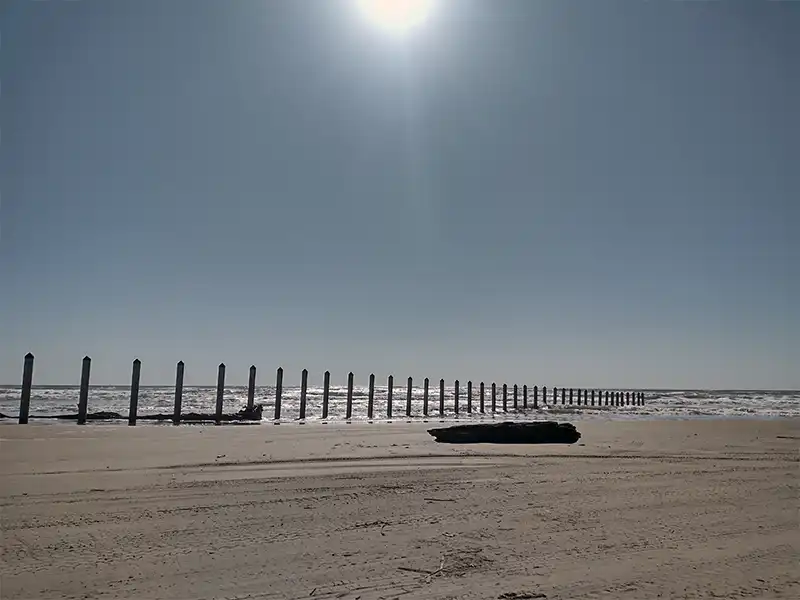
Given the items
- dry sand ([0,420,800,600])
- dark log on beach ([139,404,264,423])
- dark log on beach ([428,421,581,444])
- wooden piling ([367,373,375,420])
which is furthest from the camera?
wooden piling ([367,373,375,420])

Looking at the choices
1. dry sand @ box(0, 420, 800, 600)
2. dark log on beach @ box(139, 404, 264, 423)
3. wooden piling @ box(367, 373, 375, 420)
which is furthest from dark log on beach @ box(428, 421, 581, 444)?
wooden piling @ box(367, 373, 375, 420)

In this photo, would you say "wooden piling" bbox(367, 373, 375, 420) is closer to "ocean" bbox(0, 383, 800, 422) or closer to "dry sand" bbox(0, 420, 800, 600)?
"ocean" bbox(0, 383, 800, 422)

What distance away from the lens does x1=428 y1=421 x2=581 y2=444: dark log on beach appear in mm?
11336

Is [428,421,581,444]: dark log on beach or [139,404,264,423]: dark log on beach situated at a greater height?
[428,421,581,444]: dark log on beach

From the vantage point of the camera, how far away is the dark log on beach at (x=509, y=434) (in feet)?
37.2

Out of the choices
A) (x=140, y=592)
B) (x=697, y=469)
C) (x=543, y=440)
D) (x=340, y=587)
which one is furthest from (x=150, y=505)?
(x=543, y=440)

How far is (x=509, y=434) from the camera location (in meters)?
11.4

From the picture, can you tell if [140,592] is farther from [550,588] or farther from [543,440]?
[543,440]

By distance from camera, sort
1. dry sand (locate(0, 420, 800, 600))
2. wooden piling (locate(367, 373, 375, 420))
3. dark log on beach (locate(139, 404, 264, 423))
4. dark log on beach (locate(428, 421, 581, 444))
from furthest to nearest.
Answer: wooden piling (locate(367, 373, 375, 420)) → dark log on beach (locate(139, 404, 264, 423)) → dark log on beach (locate(428, 421, 581, 444)) → dry sand (locate(0, 420, 800, 600))

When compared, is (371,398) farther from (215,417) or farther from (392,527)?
(392,527)

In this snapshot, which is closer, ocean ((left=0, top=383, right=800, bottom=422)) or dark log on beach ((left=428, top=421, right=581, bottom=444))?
dark log on beach ((left=428, top=421, right=581, bottom=444))

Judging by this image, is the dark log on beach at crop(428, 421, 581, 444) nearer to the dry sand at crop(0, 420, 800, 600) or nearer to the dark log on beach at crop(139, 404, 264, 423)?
the dry sand at crop(0, 420, 800, 600)

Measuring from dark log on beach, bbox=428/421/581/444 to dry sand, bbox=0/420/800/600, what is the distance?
2608 millimetres

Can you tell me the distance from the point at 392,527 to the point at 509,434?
23.4ft
